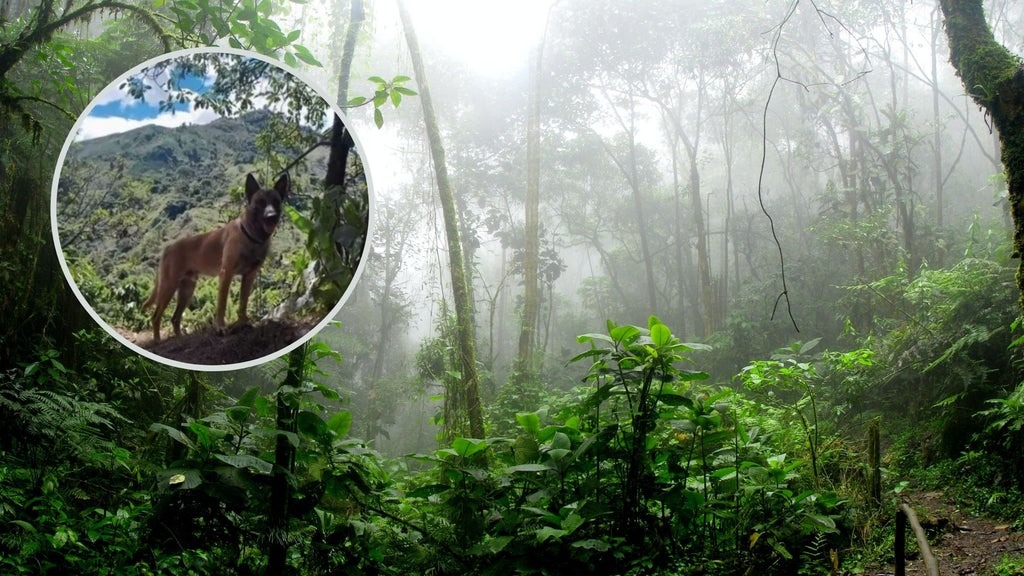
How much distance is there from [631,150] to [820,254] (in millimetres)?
5180

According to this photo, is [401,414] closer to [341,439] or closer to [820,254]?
[820,254]

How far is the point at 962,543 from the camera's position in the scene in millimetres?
3336

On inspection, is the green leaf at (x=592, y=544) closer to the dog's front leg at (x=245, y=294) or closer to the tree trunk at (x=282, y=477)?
the tree trunk at (x=282, y=477)

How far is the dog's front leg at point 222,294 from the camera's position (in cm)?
194

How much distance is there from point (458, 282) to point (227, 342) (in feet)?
9.28

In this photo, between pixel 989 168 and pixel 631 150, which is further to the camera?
pixel 989 168

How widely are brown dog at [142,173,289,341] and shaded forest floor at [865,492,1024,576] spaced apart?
2.82 m

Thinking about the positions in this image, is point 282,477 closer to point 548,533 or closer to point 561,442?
point 548,533

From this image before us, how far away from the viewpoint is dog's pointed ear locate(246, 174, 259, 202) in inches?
76.6

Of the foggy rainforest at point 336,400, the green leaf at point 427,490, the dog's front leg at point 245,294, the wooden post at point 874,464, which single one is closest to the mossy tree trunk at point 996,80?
the foggy rainforest at point 336,400

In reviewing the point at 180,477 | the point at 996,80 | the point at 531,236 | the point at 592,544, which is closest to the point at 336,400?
the point at 180,477

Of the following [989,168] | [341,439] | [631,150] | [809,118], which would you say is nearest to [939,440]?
[341,439]

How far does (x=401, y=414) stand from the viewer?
1862 centimetres

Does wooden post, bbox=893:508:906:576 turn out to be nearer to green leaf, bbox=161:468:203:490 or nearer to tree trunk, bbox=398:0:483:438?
green leaf, bbox=161:468:203:490
